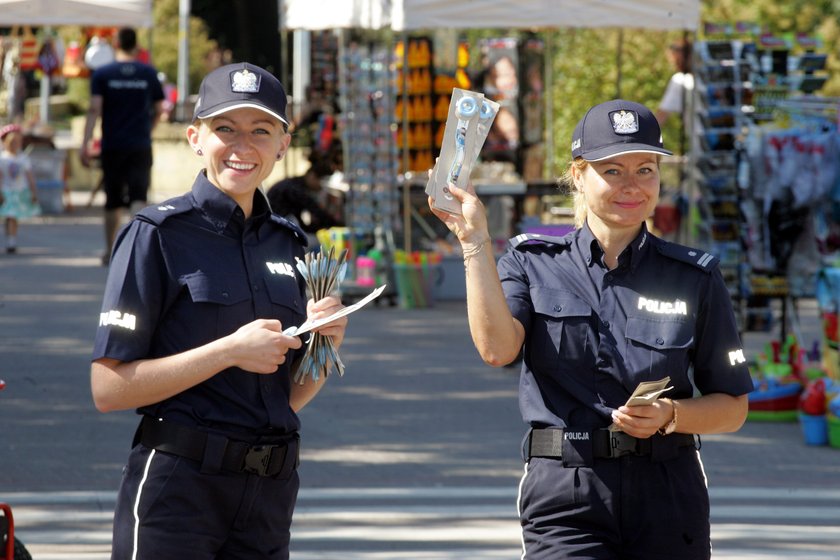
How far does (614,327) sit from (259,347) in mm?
892

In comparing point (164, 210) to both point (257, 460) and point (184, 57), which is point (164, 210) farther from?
point (184, 57)

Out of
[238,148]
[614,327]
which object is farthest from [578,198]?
[238,148]

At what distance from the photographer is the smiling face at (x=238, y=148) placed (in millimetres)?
3557

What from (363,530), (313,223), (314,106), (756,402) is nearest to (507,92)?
(314,106)

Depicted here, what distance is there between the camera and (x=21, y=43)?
2602 cm

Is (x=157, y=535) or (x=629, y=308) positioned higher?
(x=629, y=308)

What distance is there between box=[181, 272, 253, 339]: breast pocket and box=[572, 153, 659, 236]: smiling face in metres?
0.91

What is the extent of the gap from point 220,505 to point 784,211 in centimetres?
832

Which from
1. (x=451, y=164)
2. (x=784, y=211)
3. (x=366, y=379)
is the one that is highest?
(x=451, y=164)

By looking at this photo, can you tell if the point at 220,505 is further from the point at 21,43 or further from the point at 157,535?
the point at 21,43

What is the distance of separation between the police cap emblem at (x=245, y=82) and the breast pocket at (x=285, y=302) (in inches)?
18.0

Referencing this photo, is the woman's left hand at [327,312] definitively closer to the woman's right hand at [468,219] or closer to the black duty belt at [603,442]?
the woman's right hand at [468,219]

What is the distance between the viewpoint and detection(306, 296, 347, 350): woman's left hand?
3.46 metres

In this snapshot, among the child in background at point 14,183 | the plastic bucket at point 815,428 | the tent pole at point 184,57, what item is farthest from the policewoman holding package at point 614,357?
the tent pole at point 184,57
